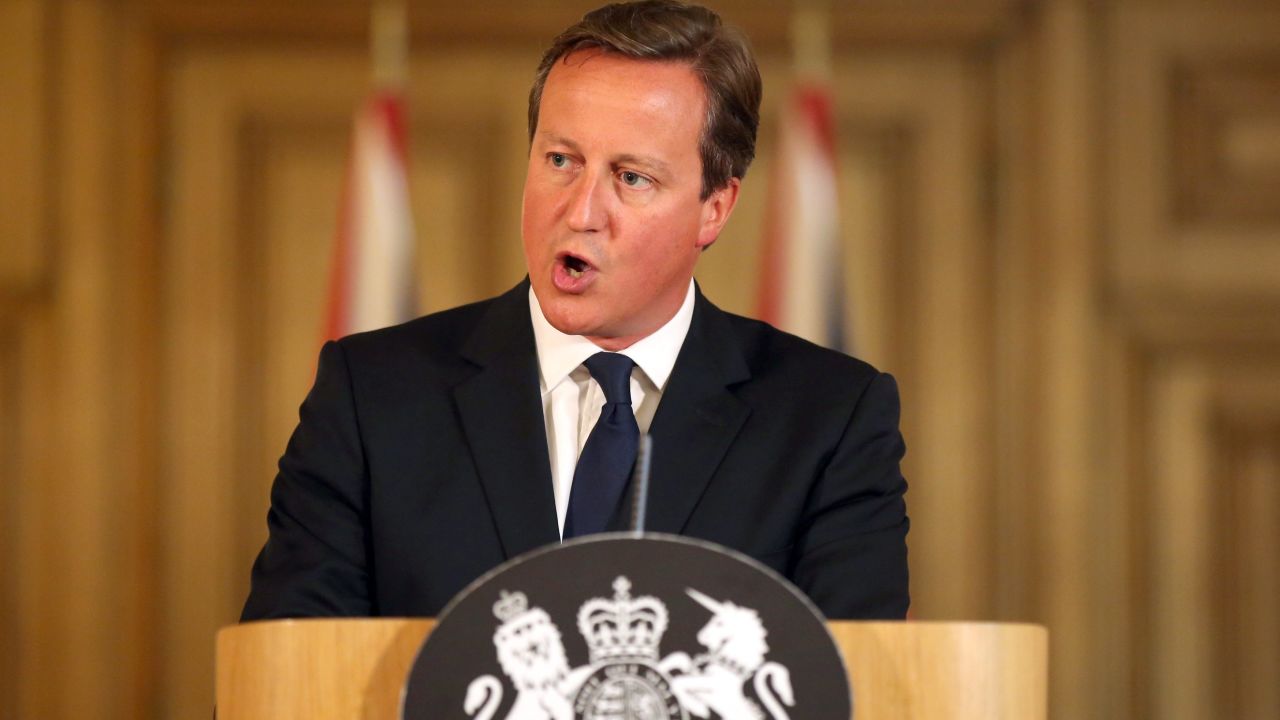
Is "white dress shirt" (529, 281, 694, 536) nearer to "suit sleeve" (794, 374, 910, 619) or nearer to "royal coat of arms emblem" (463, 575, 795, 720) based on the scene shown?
"suit sleeve" (794, 374, 910, 619)

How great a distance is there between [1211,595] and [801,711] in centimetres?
371

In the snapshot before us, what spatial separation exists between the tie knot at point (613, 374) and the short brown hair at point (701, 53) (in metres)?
0.29

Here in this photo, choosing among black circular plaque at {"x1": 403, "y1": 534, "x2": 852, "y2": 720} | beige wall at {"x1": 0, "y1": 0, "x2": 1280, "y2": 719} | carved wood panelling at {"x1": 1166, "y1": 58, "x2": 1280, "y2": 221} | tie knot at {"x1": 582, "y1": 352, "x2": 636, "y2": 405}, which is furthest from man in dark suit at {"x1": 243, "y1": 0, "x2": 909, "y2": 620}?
carved wood panelling at {"x1": 1166, "y1": 58, "x2": 1280, "y2": 221}

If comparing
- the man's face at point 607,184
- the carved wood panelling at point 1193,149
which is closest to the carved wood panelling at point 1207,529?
the carved wood panelling at point 1193,149

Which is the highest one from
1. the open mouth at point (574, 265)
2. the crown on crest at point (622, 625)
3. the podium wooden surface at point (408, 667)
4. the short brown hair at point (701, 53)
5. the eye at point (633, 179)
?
the short brown hair at point (701, 53)

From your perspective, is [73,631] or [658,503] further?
[73,631]

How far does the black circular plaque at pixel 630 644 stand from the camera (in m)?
1.27

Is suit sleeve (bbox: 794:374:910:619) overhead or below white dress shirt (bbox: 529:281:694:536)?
below

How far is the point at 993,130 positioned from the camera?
4809 millimetres

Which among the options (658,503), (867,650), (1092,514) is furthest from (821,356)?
(1092,514)

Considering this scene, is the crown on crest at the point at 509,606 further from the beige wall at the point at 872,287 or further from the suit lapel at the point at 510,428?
the beige wall at the point at 872,287

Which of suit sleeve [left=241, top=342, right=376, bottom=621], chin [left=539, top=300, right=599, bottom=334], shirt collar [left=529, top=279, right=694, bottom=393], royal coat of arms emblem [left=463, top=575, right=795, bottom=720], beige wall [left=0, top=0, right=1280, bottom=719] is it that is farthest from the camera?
beige wall [left=0, top=0, right=1280, bottom=719]

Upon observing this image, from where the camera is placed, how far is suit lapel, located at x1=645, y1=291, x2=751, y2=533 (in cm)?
200

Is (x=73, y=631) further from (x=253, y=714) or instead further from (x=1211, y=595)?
(x=253, y=714)
